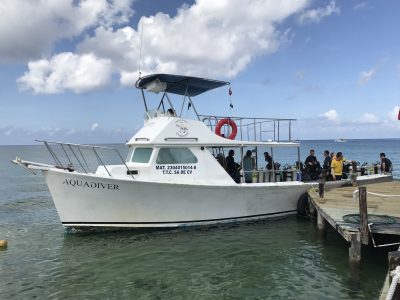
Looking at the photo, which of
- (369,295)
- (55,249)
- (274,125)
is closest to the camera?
(369,295)

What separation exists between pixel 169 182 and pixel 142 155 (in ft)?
4.92

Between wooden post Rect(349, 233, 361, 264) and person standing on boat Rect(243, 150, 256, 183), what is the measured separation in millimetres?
5438

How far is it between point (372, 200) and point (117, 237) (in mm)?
7333

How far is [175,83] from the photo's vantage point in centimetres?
1318

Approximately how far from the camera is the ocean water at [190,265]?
7.80m

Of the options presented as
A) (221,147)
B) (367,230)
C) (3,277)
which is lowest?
(3,277)

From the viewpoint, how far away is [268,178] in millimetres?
13922

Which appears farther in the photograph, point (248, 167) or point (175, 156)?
point (248, 167)

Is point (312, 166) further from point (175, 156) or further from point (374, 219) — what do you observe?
point (374, 219)

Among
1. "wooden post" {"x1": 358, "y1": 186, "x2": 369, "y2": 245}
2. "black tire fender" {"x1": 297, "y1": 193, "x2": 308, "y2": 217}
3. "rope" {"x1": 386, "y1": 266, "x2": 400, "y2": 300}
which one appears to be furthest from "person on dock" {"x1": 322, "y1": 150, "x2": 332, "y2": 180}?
"rope" {"x1": 386, "y1": 266, "x2": 400, "y2": 300}

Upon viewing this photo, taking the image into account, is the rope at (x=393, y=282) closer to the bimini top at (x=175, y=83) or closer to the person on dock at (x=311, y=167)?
the bimini top at (x=175, y=83)

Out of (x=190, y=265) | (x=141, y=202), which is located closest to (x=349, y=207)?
(x=190, y=265)

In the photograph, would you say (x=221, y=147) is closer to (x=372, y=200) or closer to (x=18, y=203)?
(x=372, y=200)

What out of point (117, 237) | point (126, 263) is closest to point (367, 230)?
point (126, 263)
